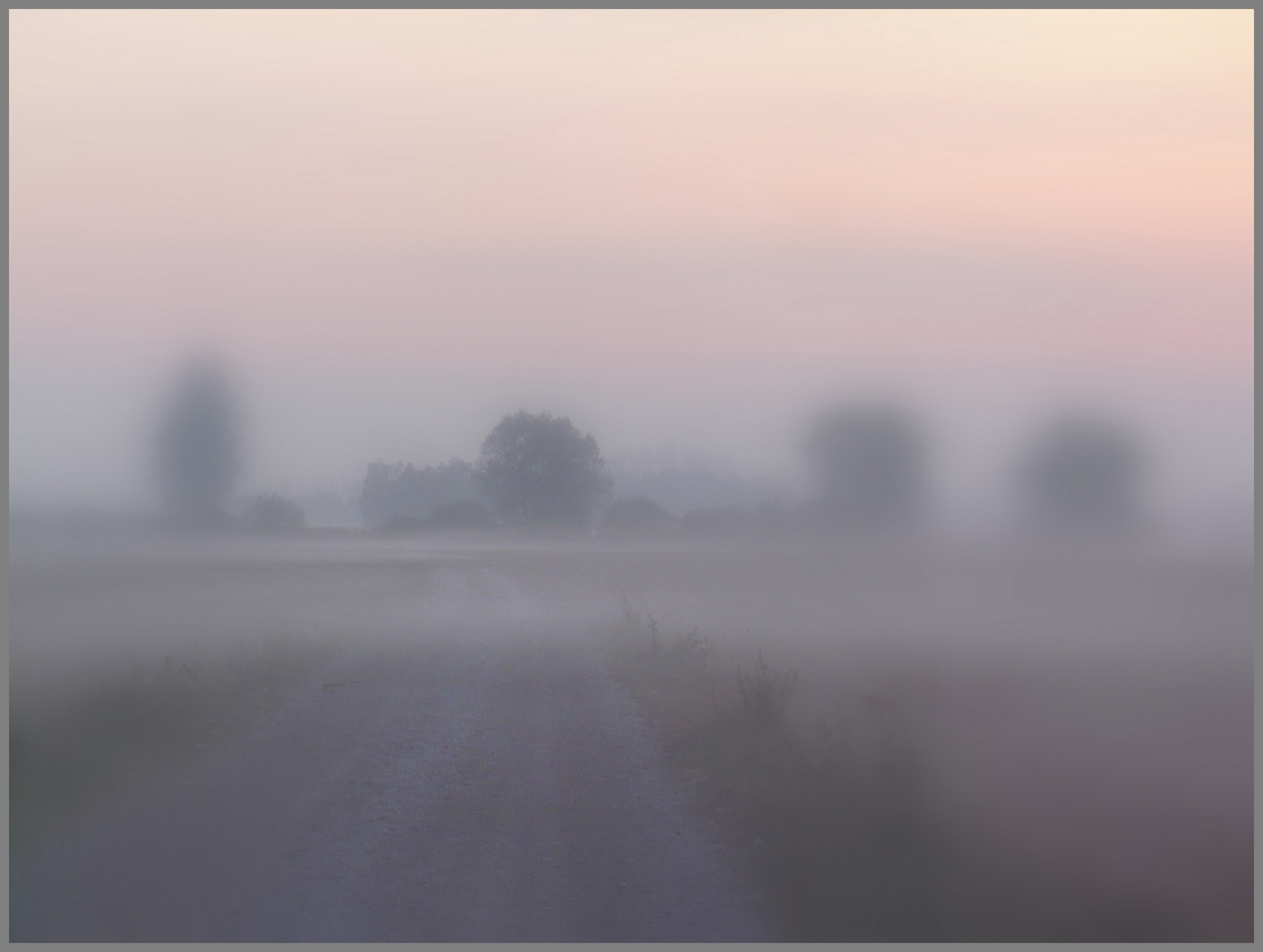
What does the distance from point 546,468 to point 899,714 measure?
6690cm

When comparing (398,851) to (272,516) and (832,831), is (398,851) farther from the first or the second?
(272,516)

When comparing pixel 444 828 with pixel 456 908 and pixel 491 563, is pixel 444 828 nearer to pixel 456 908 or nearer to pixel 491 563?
pixel 456 908

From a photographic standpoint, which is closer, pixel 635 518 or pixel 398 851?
pixel 398 851

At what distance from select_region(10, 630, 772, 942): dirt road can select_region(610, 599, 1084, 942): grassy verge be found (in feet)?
1.22

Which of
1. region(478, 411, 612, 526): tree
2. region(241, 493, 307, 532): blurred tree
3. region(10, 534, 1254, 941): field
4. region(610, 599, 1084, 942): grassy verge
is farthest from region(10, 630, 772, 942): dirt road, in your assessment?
region(478, 411, 612, 526): tree

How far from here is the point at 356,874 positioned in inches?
294

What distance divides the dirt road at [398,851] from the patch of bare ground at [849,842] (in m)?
0.40

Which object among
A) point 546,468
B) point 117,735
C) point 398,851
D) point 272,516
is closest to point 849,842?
point 398,851

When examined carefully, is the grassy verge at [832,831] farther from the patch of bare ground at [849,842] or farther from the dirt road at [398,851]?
the dirt road at [398,851]

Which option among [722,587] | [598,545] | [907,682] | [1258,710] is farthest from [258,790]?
[598,545]

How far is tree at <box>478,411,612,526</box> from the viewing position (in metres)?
76.6

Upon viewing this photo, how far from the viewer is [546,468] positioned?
77125 millimetres

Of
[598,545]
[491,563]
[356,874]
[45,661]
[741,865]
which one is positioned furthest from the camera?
[598,545]

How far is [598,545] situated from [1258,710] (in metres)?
58.8
